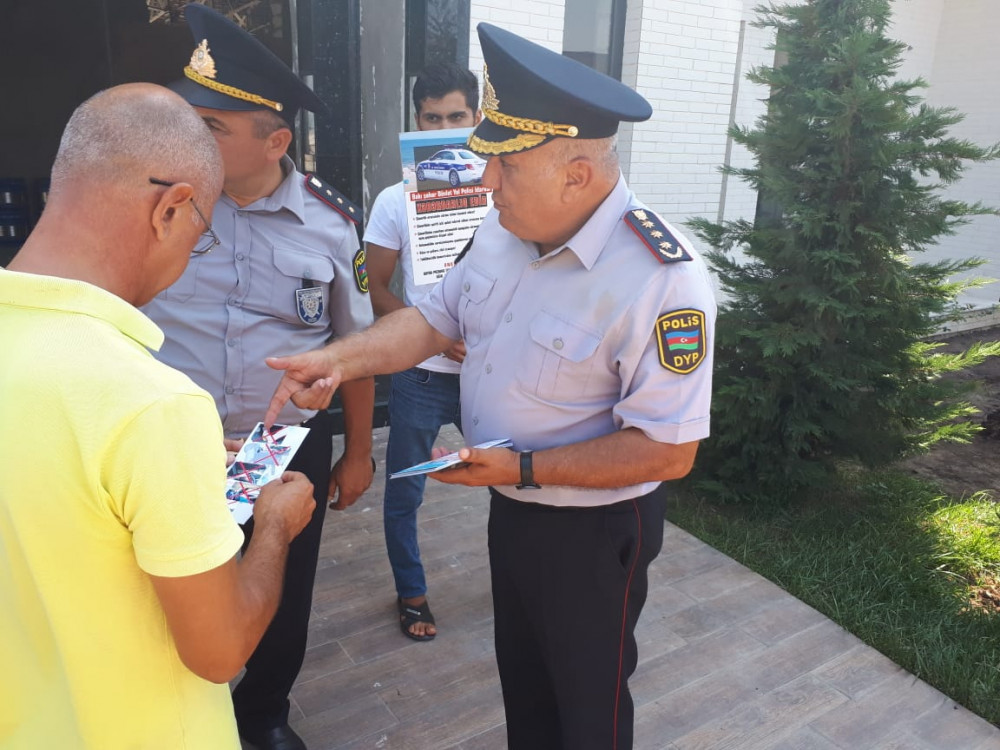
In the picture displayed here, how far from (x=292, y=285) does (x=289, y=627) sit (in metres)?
1.02

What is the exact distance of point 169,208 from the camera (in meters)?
1.14

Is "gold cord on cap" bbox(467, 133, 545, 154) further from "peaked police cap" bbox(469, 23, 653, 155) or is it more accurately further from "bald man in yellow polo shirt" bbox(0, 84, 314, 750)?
"bald man in yellow polo shirt" bbox(0, 84, 314, 750)

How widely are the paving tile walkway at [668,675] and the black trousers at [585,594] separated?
802 millimetres

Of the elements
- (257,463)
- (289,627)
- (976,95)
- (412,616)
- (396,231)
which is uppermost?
(976,95)

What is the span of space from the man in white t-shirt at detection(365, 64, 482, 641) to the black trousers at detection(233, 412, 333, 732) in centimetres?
58

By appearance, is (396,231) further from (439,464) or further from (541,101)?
(439,464)

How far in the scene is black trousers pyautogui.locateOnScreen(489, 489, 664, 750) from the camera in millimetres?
1801

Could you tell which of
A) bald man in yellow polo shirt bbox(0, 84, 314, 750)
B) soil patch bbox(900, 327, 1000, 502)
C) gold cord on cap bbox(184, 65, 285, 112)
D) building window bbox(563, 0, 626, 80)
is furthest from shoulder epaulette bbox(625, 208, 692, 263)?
building window bbox(563, 0, 626, 80)

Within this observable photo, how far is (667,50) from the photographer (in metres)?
5.78

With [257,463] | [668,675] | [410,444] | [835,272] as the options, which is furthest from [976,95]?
[257,463]

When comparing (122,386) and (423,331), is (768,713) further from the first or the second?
(122,386)

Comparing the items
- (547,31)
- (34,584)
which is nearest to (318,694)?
(34,584)

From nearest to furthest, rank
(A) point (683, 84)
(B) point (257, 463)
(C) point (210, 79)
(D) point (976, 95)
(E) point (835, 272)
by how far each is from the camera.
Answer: (B) point (257, 463) < (C) point (210, 79) < (E) point (835, 272) < (A) point (683, 84) < (D) point (976, 95)

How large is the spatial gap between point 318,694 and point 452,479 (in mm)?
1443
